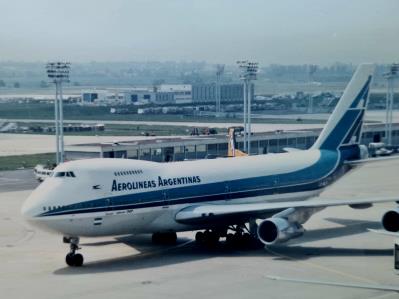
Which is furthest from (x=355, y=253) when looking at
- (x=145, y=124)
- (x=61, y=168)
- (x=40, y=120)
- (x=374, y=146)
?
(x=40, y=120)

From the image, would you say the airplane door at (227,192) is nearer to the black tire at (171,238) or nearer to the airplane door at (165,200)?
the black tire at (171,238)

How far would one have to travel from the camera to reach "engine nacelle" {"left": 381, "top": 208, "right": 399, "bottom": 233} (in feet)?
131

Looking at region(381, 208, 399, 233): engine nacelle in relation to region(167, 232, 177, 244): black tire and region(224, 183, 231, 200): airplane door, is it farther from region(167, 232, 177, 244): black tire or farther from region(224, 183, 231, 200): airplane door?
region(167, 232, 177, 244): black tire

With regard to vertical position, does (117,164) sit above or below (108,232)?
above

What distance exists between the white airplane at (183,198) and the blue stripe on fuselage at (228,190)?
4cm

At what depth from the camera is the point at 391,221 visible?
4019cm

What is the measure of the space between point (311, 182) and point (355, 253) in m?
8.10

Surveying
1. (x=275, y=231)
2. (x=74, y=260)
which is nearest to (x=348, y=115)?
(x=275, y=231)

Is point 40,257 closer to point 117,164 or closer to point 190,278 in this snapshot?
point 117,164

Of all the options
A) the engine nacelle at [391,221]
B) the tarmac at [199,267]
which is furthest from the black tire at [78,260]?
the engine nacelle at [391,221]

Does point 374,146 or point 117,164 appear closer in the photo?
point 117,164

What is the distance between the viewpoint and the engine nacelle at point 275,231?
128ft

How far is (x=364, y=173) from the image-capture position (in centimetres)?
7688

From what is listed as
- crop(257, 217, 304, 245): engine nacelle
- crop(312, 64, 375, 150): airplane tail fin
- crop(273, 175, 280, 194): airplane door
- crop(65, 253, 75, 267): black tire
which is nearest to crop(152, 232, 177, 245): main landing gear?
crop(257, 217, 304, 245): engine nacelle
